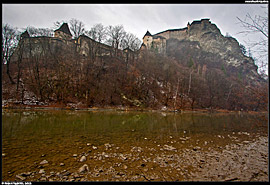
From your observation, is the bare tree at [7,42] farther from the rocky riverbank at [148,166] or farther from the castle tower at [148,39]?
the castle tower at [148,39]

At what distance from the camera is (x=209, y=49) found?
3361 inches

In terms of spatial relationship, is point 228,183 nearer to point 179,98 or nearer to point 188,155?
point 188,155

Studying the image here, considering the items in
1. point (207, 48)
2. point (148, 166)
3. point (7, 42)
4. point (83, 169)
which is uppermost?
point (207, 48)

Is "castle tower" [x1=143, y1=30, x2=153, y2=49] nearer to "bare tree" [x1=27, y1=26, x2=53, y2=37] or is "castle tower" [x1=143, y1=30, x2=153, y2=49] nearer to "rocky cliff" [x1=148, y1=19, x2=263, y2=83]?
"rocky cliff" [x1=148, y1=19, x2=263, y2=83]

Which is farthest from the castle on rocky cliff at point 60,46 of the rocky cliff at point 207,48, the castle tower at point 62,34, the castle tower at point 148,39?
the rocky cliff at point 207,48

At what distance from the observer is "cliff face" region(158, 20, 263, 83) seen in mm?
76750

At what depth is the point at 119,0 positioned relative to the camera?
3105 mm

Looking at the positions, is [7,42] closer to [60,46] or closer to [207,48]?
[60,46]

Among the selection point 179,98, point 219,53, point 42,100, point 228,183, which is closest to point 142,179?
point 228,183

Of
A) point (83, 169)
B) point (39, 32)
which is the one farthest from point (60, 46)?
point (83, 169)

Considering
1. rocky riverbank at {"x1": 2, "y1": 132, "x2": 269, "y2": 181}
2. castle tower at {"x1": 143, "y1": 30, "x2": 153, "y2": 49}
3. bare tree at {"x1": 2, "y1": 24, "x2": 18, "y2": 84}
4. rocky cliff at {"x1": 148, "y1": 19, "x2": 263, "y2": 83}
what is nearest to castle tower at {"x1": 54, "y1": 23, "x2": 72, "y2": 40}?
bare tree at {"x1": 2, "y1": 24, "x2": 18, "y2": 84}

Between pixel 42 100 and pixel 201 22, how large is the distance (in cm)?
10278

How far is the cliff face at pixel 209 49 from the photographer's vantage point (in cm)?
7675

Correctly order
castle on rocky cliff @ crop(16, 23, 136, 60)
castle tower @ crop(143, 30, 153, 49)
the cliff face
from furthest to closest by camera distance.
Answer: castle tower @ crop(143, 30, 153, 49), the cliff face, castle on rocky cliff @ crop(16, 23, 136, 60)
